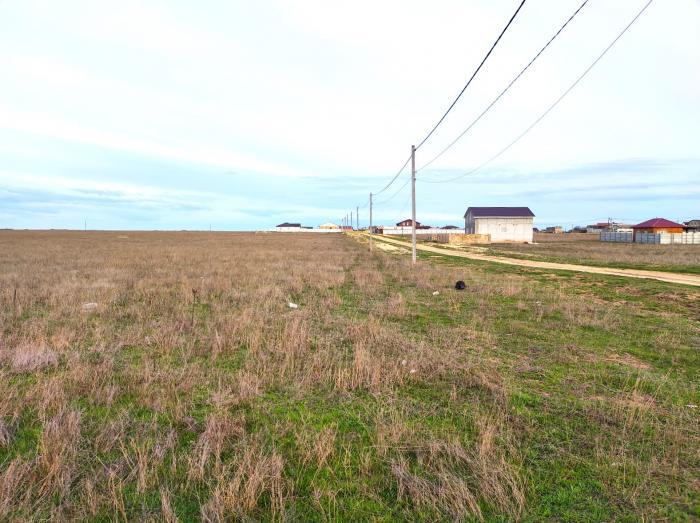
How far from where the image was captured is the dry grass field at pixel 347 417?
3152mm

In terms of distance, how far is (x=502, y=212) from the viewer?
60.6 meters

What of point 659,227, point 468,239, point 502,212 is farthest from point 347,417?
point 659,227

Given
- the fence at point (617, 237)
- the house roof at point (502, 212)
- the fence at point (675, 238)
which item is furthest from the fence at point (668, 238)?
the house roof at point (502, 212)

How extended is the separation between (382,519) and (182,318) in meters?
7.84

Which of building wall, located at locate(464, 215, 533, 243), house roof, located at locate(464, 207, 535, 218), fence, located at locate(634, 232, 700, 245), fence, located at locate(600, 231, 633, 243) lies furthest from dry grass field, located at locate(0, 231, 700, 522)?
fence, located at locate(600, 231, 633, 243)

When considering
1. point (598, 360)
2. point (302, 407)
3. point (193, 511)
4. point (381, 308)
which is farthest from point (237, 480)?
point (381, 308)

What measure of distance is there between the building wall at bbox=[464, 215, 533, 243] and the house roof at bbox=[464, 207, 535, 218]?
481mm

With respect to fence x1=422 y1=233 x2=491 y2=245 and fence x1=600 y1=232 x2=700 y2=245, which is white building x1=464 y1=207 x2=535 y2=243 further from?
fence x1=600 y1=232 x2=700 y2=245

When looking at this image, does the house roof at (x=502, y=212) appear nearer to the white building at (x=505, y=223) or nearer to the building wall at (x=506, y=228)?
the white building at (x=505, y=223)

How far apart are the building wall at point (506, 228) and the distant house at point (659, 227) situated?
13903mm

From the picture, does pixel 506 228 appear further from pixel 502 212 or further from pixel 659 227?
pixel 659 227

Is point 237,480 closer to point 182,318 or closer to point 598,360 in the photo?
point 598,360

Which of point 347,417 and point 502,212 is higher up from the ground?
point 502,212

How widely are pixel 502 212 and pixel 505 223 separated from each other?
6.24 feet
